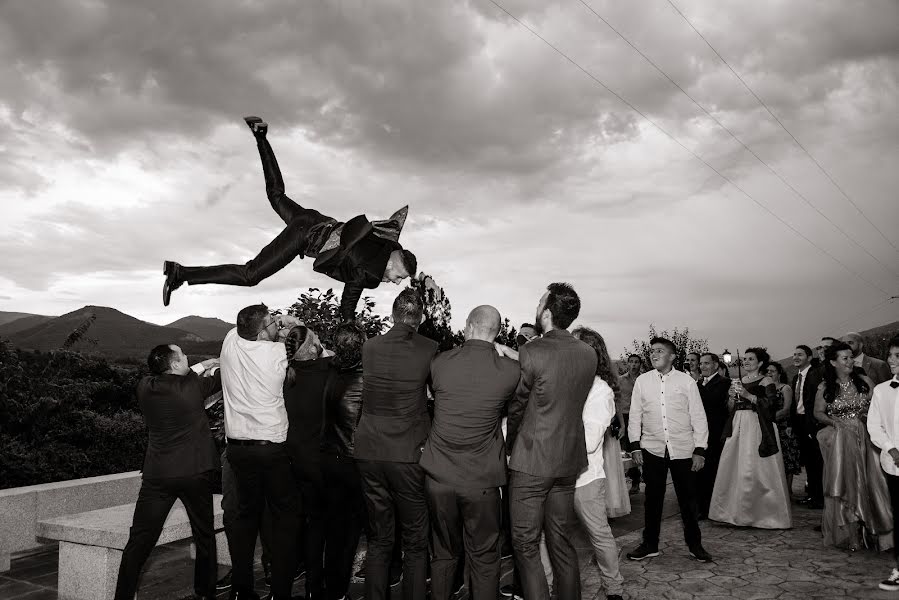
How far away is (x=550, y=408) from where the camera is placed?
3.49 m

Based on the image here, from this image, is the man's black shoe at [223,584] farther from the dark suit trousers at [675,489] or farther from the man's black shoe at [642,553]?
the dark suit trousers at [675,489]

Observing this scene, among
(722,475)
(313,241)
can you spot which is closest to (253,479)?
(313,241)

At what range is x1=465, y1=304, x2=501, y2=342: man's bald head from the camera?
346 centimetres

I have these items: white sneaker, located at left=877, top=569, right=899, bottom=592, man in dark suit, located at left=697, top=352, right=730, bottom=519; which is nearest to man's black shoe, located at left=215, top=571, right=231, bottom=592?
white sneaker, located at left=877, top=569, right=899, bottom=592

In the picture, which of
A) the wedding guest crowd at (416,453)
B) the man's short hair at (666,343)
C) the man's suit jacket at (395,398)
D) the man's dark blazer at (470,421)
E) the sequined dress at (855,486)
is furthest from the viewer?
the man's short hair at (666,343)

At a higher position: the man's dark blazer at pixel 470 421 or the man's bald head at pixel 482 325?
the man's bald head at pixel 482 325

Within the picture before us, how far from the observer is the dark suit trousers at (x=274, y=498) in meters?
3.95

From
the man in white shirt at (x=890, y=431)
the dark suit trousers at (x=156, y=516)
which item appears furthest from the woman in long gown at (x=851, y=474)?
the dark suit trousers at (x=156, y=516)

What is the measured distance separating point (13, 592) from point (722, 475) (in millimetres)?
6244

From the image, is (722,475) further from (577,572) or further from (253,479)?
(253,479)

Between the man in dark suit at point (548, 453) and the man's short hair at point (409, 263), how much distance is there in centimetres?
122

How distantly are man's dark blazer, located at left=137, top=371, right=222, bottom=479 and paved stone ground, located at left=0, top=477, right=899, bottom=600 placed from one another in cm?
120

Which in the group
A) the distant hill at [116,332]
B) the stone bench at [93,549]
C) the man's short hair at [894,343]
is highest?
the distant hill at [116,332]

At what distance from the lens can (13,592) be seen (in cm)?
462
